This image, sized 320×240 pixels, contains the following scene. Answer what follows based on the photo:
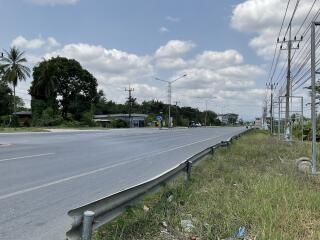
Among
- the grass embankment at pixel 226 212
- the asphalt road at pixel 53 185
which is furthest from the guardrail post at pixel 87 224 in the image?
the asphalt road at pixel 53 185

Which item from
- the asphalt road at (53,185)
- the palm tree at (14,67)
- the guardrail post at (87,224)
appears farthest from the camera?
the palm tree at (14,67)

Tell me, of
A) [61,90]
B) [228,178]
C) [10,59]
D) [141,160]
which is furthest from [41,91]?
[228,178]

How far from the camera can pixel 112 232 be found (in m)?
5.52

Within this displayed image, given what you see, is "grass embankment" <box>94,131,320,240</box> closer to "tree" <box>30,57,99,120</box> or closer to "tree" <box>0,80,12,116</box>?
"tree" <box>30,57,99,120</box>

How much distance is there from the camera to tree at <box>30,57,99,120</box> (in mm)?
92312

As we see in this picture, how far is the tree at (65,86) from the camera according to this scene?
9231cm

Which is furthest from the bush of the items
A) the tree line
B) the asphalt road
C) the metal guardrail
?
the metal guardrail

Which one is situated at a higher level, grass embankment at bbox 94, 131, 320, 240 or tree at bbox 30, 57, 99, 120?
tree at bbox 30, 57, 99, 120

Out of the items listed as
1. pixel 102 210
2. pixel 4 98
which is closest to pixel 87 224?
pixel 102 210

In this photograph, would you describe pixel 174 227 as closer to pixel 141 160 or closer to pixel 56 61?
pixel 141 160

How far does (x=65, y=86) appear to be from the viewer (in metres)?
96.4

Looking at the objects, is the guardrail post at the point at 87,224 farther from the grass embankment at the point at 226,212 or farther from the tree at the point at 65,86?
the tree at the point at 65,86

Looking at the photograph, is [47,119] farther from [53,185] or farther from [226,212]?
[226,212]

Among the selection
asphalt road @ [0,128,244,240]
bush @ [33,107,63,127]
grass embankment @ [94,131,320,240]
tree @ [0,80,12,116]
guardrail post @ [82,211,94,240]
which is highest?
tree @ [0,80,12,116]
